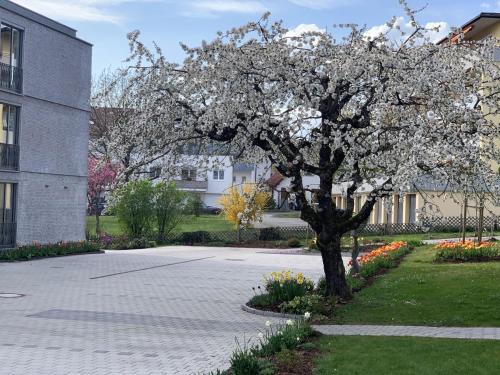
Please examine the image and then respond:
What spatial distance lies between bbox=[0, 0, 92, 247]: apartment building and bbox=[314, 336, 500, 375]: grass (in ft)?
62.7

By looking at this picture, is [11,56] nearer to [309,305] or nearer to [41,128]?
[41,128]

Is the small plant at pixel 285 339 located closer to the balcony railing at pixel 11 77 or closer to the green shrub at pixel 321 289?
the green shrub at pixel 321 289

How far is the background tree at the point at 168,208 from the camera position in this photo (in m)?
35.8

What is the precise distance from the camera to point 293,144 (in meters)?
12.6

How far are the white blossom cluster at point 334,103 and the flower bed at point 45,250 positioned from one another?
1200 centimetres

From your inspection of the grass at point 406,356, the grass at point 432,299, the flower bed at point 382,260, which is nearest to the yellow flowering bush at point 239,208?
the flower bed at point 382,260

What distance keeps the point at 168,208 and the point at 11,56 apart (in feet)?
43.0

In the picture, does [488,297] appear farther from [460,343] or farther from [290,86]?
[290,86]

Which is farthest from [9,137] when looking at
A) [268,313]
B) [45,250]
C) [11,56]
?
[268,313]

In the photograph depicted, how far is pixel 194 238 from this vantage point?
36531 mm

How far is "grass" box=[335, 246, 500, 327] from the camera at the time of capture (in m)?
11.2

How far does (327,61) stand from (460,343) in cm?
559

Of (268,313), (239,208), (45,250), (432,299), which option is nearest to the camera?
(268,313)

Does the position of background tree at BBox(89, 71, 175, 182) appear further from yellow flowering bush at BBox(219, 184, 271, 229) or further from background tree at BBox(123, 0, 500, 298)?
yellow flowering bush at BBox(219, 184, 271, 229)
